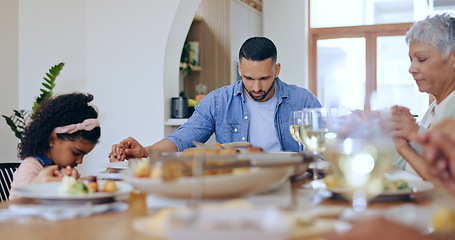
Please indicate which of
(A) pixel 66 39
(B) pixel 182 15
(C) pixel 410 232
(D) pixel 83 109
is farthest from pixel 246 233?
(A) pixel 66 39

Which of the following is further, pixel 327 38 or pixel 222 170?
pixel 327 38

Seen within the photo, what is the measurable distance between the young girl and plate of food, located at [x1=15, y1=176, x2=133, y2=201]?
73 centimetres

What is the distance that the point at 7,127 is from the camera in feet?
13.0

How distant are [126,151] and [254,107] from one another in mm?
984

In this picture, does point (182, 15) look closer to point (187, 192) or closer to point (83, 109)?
point (83, 109)

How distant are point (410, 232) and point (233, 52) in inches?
206

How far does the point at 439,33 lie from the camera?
191cm

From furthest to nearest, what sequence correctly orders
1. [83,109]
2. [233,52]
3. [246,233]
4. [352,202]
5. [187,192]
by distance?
[233,52], [83,109], [352,202], [187,192], [246,233]

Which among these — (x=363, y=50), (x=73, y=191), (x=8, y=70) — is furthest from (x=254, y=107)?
(x=363, y=50)

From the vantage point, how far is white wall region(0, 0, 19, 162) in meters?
3.89

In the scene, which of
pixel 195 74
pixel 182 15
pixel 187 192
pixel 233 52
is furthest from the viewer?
pixel 233 52

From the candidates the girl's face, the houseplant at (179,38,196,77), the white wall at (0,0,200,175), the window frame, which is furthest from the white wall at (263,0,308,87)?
the girl's face

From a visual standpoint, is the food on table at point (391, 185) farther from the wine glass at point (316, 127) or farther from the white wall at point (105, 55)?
the white wall at point (105, 55)

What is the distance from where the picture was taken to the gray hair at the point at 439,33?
6.25 feet
